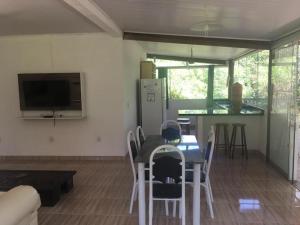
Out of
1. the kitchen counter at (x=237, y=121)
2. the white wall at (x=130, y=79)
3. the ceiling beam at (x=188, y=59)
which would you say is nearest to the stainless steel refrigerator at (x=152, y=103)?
the white wall at (x=130, y=79)

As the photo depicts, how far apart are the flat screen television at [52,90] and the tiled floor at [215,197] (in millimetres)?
1134

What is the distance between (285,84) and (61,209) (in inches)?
147

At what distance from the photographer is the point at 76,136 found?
18.5 ft

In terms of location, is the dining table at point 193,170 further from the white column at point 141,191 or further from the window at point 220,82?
the window at point 220,82

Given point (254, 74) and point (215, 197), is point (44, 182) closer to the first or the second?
point (215, 197)

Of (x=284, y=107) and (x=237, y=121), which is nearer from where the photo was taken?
(x=284, y=107)

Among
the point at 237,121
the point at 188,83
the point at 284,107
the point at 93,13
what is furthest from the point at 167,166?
the point at 188,83

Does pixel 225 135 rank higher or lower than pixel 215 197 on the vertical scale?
higher

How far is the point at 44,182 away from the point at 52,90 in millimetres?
2142

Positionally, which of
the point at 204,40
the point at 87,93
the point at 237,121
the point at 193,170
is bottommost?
the point at 193,170

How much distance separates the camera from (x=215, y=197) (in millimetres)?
3795

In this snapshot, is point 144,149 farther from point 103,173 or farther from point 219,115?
point 219,115

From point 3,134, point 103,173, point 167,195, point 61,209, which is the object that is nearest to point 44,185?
point 61,209

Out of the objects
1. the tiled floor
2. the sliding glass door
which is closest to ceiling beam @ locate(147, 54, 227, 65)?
the sliding glass door
